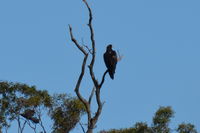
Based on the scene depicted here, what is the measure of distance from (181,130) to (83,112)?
5.17 meters

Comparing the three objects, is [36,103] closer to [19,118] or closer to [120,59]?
[19,118]

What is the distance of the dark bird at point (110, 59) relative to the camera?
16.8 meters

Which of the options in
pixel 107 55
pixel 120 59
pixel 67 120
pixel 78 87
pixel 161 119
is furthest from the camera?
pixel 67 120

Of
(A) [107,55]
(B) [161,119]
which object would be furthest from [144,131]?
(A) [107,55]

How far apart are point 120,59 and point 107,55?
135 cm

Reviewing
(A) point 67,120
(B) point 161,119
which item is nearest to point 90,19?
(B) point 161,119

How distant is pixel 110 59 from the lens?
17.5 meters

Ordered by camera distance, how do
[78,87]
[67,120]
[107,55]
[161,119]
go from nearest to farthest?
[78,87] → [107,55] → [161,119] → [67,120]

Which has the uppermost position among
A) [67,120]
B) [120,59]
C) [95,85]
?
[67,120]

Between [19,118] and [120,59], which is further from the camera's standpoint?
[19,118]

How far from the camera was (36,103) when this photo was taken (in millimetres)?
35156

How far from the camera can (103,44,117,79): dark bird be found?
55.3 feet

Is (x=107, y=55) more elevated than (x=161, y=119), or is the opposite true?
(x=161, y=119)

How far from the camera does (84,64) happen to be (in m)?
15.5
